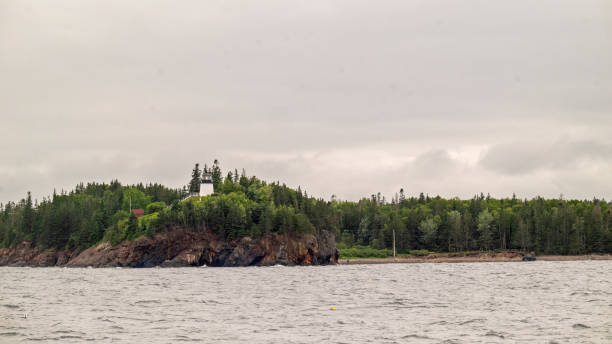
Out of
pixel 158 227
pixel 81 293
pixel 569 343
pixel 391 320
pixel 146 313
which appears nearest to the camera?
pixel 569 343

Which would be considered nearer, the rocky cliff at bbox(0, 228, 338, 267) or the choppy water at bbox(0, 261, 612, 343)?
the choppy water at bbox(0, 261, 612, 343)

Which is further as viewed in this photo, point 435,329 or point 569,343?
point 435,329

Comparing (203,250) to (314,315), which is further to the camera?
(203,250)

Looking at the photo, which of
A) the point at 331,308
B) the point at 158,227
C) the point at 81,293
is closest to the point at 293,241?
the point at 158,227

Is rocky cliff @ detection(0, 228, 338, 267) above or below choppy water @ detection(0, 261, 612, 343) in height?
above

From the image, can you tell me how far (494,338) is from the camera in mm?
37688

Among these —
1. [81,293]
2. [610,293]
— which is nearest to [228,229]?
[81,293]

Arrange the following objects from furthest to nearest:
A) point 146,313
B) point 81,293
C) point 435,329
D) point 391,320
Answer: point 81,293, point 146,313, point 391,320, point 435,329

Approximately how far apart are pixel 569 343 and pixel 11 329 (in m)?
34.4

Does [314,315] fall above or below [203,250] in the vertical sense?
below

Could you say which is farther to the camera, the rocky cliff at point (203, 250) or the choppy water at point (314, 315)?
the rocky cliff at point (203, 250)

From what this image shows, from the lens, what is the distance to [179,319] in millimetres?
47125

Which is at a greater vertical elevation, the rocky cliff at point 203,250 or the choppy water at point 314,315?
the rocky cliff at point 203,250

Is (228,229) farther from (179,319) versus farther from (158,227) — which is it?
(179,319)
